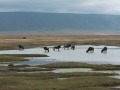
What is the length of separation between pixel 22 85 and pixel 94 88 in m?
4.46

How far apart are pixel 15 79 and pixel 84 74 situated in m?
5.90

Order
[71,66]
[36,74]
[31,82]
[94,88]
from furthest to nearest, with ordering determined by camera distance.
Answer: [71,66], [36,74], [31,82], [94,88]

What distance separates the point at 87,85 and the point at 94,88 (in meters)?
1.14

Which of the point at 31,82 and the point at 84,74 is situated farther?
the point at 84,74

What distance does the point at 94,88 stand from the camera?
1908cm

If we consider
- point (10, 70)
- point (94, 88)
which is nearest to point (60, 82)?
point (94, 88)

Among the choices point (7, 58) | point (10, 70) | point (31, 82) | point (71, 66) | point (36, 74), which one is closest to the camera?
point (31, 82)

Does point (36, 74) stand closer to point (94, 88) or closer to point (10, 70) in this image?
point (10, 70)

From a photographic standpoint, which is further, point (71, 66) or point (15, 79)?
point (71, 66)

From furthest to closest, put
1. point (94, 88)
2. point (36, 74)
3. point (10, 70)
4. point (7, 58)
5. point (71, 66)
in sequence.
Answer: point (7, 58) < point (71, 66) < point (10, 70) < point (36, 74) < point (94, 88)

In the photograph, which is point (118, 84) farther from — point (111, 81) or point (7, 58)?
point (7, 58)

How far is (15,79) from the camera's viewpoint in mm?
21750

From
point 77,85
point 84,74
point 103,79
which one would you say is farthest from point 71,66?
point 77,85

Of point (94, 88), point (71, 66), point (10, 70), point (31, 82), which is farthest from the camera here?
point (71, 66)
